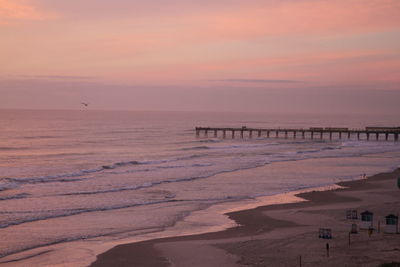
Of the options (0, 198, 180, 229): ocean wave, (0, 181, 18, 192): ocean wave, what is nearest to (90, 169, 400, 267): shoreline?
(0, 198, 180, 229): ocean wave

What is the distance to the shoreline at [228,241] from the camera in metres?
16.8

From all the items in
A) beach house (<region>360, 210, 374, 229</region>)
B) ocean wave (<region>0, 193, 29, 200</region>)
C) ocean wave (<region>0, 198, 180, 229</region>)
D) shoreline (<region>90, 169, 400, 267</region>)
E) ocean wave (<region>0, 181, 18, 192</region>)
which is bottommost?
shoreline (<region>90, 169, 400, 267</region>)

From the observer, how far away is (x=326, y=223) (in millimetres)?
22078

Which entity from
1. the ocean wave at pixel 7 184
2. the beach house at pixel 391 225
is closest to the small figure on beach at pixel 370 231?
the beach house at pixel 391 225

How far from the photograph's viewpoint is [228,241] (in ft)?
62.7

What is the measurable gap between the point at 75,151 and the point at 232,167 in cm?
2280

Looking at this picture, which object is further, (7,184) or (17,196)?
(7,184)

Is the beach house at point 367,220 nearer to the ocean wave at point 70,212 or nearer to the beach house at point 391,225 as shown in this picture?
the beach house at point 391,225

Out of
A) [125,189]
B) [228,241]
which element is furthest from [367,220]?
[125,189]

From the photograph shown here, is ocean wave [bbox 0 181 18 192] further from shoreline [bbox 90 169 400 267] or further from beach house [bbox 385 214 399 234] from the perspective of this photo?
beach house [bbox 385 214 399 234]

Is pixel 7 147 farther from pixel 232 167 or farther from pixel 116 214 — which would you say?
pixel 116 214

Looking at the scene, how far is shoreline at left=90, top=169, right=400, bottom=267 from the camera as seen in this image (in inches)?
661

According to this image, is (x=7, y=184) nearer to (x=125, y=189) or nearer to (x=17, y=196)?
(x=17, y=196)

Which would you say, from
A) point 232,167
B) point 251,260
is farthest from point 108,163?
point 251,260
